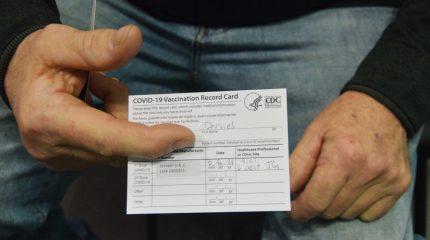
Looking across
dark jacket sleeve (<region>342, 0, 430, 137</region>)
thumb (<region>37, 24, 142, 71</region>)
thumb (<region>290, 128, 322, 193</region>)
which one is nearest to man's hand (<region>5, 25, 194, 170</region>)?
thumb (<region>37, 24, 142, 71</region>)

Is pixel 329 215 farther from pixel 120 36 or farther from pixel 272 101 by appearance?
pixel 120 36

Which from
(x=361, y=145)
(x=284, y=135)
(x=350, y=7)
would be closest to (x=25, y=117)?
(x=284, y=135)

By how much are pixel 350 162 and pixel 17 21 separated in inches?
17.8

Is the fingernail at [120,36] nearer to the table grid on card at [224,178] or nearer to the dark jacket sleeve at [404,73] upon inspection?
the table grid on card at [224,178]

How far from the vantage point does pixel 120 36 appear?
481 mm

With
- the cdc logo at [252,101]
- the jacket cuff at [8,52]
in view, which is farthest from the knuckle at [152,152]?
A: the jacket cuff at [8,52]

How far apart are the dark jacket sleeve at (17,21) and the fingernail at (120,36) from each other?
17 cm

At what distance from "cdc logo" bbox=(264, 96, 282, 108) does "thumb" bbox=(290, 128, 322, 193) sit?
9 cm

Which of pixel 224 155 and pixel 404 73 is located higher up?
pixel 404 73

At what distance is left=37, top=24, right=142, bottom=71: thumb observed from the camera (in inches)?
19.0

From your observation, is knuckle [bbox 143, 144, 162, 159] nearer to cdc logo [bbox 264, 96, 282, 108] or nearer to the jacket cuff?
cdc logo [bbox 264, 96, 282, 108]

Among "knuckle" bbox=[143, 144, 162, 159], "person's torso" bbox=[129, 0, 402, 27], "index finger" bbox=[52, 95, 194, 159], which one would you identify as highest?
"person's torso" bbox=[129, 0, 402, 27]

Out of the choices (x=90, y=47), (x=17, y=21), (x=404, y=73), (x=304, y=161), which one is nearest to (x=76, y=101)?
(x=90, y=47)

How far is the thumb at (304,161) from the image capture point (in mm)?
566
